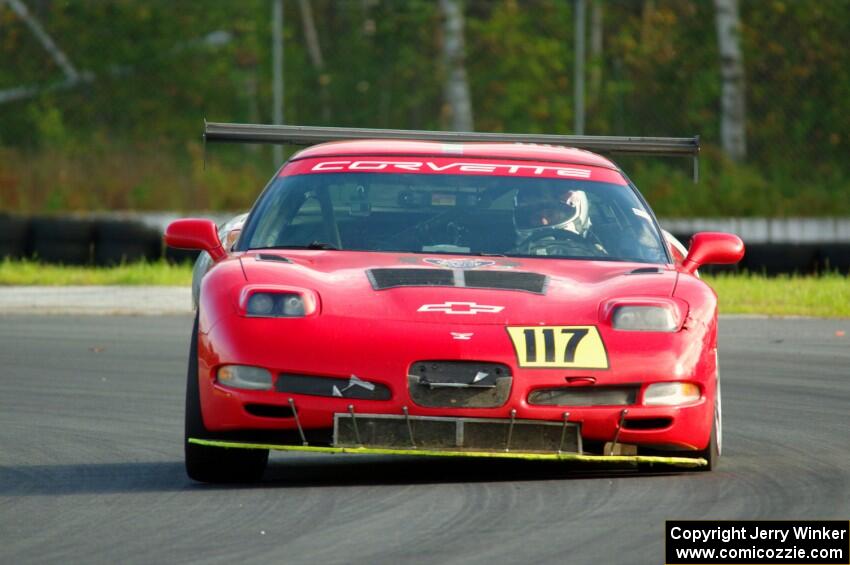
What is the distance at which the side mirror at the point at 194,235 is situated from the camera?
25.7 ft

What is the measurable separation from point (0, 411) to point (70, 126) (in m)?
16.3

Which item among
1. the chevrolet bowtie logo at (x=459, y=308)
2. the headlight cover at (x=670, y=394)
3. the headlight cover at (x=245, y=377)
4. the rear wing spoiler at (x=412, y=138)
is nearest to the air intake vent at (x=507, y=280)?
the chevrolet bowtie logo at (x=459, y=308)

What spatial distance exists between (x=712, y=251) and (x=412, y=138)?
→ 1896 millimetres

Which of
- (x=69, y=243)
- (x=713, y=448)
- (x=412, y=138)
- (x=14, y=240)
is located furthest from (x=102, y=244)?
(x=713, y=448)

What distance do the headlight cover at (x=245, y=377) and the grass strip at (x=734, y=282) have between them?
9.60 meters

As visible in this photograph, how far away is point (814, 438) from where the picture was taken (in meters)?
8.38

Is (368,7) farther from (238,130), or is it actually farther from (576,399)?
(576,399)

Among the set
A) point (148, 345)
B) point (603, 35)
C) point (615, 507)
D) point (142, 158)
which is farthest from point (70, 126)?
point (615, 507)

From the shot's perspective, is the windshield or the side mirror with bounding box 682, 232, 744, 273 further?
the side mirror with bounding box 682, 232, 744, 273

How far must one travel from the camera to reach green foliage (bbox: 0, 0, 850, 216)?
23.9 meters

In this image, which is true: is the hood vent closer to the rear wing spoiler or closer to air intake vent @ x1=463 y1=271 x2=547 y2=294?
air intake vent @ x1=463 y1=271 x2=547 y2=294

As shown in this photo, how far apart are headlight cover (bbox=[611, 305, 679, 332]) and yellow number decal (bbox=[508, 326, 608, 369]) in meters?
0.13

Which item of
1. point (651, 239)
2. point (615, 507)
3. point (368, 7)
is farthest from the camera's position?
point (368, 7)

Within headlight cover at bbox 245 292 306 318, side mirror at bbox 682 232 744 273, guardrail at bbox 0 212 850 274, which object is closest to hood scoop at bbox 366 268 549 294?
headlight cover at bbox 245 292 306 318
